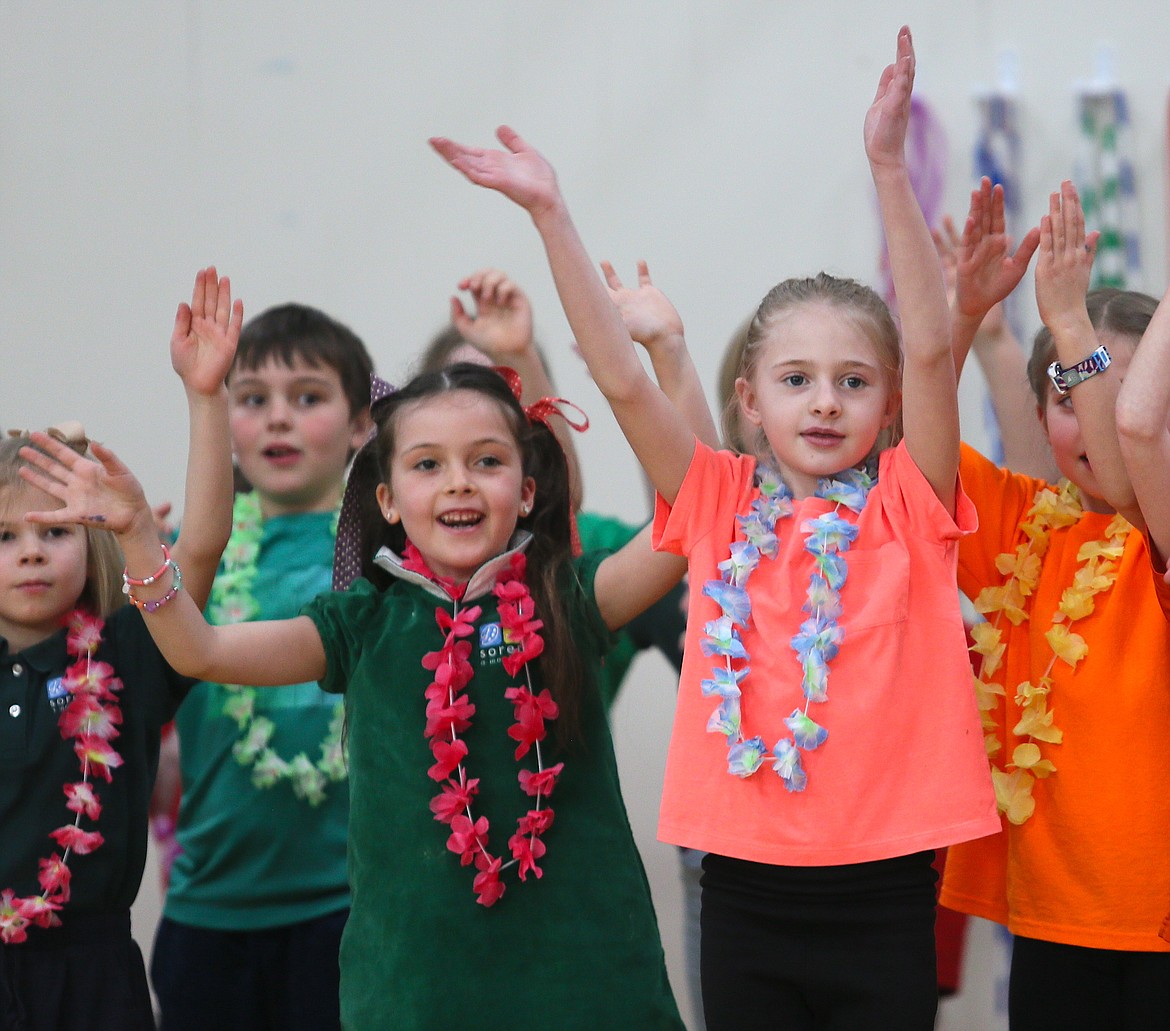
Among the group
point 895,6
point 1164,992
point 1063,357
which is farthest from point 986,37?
point 1164,992

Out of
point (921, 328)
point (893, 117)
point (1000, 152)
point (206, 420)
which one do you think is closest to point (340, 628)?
point (206, 420)

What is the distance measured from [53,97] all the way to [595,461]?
1806mm

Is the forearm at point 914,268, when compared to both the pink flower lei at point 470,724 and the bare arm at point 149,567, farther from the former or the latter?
the bare arm at point 149,567

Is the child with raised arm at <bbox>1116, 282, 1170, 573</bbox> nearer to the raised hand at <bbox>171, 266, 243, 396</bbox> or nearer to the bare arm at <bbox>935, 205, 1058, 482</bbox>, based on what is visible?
the bare arm at <bbox>935, 205, 1058, 482</bbox>

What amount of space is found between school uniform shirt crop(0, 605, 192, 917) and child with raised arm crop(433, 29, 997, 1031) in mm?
884

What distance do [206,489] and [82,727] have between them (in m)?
0.45

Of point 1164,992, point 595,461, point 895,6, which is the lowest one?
point 1164,992

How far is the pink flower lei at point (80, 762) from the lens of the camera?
212 centimetres

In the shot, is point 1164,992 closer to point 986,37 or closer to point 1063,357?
point 1063,357

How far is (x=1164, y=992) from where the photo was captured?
6.20 ft

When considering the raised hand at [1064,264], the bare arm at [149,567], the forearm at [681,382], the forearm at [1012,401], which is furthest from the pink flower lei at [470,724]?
the forearm at [1012,401]

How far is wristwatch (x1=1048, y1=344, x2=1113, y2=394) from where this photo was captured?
1.85 metres

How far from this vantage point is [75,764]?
219 centimetres

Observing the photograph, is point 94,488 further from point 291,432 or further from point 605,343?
point 291,432
